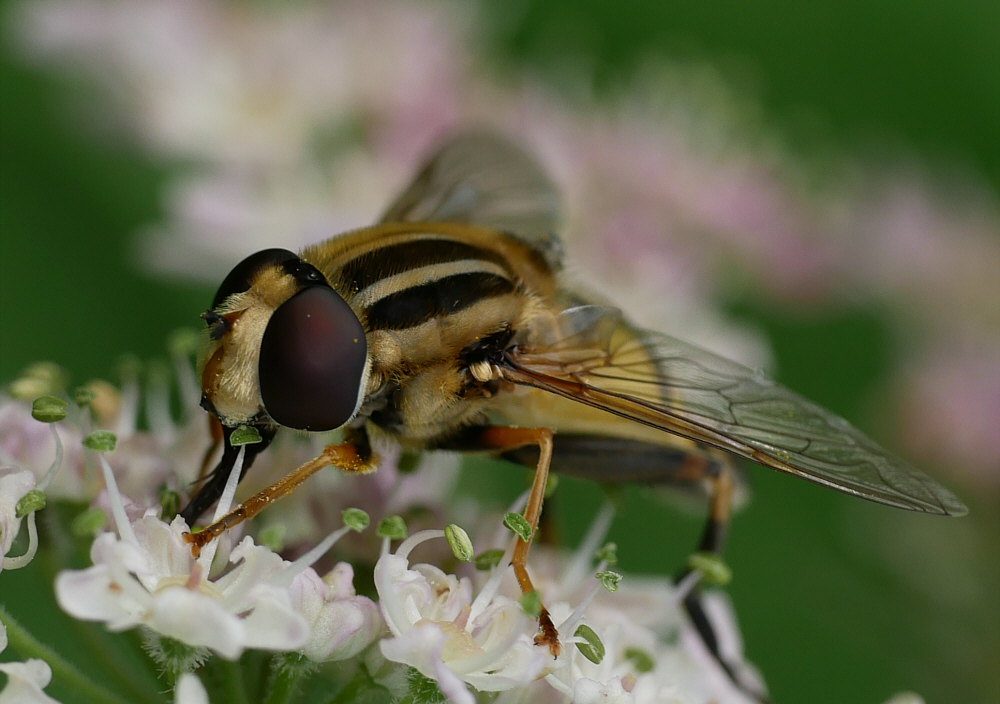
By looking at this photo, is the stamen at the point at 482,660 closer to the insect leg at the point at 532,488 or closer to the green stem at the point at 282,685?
the insect leg at the point at 532,488

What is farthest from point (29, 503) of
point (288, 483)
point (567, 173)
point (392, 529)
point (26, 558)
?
point (567, 173)

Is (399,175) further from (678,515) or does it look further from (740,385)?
(740,385)

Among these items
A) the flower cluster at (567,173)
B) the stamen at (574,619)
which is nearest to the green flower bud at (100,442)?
the stamen at (574,619)

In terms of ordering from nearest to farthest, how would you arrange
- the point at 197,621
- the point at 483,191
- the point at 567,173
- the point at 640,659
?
1. the point at 197,621
2. the point at 640,659
3. the point at 483,191
4. the point at 567,173

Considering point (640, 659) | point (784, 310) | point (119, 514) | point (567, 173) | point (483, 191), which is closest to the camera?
point (119, 514)

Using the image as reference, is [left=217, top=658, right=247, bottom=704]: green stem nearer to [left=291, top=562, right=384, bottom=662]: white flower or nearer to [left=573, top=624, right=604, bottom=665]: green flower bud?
[left=291, top=562, right=384, bottom=662]: white flower

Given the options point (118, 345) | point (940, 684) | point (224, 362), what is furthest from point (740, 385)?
point (118, 345)

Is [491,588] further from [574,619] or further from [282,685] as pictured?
[282,685]
